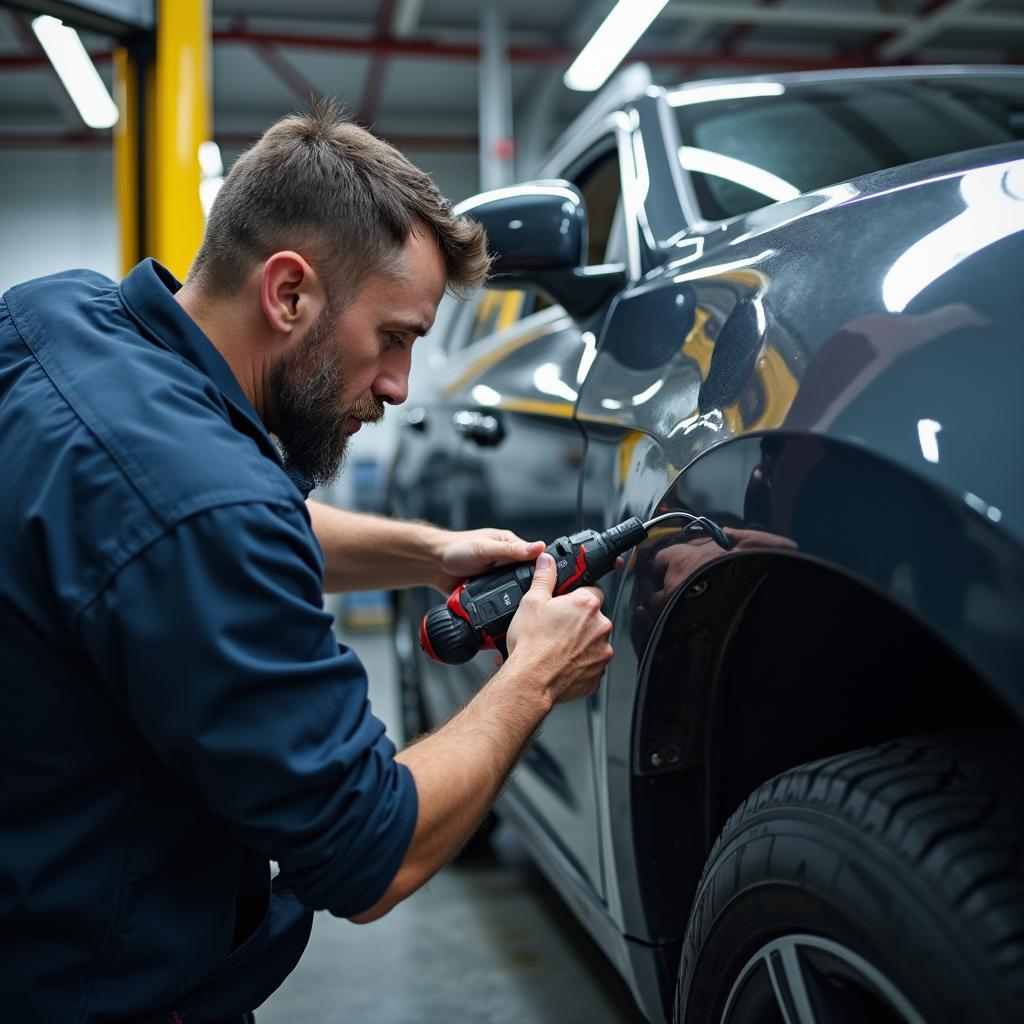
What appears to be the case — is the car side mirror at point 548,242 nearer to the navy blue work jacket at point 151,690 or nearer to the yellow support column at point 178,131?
the navy blue work jacket at point 151,690

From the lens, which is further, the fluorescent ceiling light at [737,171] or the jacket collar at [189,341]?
the fluorescent ceiling light at [737,171]

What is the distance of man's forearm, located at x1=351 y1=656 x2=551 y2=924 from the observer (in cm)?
94

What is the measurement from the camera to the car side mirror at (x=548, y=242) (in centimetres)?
140

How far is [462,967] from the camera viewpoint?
1.94m

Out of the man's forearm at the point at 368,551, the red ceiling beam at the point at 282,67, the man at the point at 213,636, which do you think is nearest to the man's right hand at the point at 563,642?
the man at the point at 213,636

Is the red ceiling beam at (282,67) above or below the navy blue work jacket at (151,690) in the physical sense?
above

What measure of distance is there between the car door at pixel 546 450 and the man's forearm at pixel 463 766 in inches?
8.2

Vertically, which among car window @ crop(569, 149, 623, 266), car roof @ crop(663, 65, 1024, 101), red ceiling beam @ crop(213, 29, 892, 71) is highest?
red ceiling beam @ crop(213, 29, 892, 71)

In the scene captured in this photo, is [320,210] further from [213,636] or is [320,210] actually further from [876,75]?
[876,75]

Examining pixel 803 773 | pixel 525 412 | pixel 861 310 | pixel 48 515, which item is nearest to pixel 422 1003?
pixel 525 412

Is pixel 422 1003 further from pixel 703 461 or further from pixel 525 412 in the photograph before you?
pixel 703 461

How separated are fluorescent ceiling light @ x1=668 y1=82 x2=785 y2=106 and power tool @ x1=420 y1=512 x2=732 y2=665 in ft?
2.71

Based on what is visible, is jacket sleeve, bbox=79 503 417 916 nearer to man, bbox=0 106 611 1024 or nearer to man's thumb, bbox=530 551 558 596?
man, bbox=0 106 611 1024

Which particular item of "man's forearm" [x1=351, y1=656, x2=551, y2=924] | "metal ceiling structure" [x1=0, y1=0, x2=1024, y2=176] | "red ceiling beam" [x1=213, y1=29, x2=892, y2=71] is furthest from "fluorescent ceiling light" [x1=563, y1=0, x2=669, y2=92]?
"man's forearm" [x1=351, y1=656, x2=551, y2=924]
